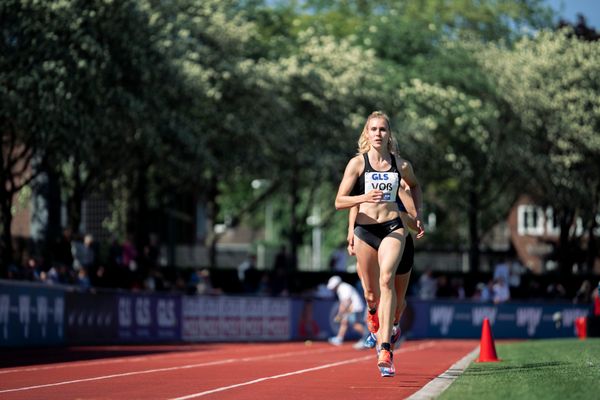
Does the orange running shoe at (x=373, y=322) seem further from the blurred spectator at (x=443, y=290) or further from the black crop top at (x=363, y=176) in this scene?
the blurred spectator at (x=443, y=290)

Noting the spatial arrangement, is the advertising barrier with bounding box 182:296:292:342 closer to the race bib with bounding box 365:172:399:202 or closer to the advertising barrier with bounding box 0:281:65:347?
the advertising barrier with bounding box 0:281:65:347

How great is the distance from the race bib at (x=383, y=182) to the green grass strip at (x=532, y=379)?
5.99ft

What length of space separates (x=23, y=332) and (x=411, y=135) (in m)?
28.2

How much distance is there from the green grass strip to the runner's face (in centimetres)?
224

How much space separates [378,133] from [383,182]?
1.47 feet

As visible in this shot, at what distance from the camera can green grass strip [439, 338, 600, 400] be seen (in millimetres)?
10906

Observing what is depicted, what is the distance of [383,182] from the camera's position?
1315 cm

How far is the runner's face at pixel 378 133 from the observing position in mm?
13148

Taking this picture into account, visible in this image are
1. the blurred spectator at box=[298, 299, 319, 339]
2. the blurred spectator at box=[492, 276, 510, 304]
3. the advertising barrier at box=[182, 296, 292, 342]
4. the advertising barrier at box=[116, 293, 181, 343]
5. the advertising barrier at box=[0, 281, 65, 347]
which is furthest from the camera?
the blurred spectator at box=[492, 276, 510, 304]

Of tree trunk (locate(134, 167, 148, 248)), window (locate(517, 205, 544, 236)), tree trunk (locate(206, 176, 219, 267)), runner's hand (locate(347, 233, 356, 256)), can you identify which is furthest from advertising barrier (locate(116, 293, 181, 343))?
window (locate(517, 205, 544, 236))

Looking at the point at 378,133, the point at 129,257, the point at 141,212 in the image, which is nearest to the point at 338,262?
the point at 141,212

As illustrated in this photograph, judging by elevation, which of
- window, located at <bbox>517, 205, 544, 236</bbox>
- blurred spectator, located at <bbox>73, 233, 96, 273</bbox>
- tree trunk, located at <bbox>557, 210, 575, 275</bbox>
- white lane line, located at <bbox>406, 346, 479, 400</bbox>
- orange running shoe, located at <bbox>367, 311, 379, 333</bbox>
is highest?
window, located at <bbox>517, 205, 544, 236</bbox>

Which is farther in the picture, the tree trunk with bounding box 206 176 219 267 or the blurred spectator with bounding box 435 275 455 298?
the tree trunk with bounding box 206 176 219 267

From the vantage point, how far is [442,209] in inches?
2635
